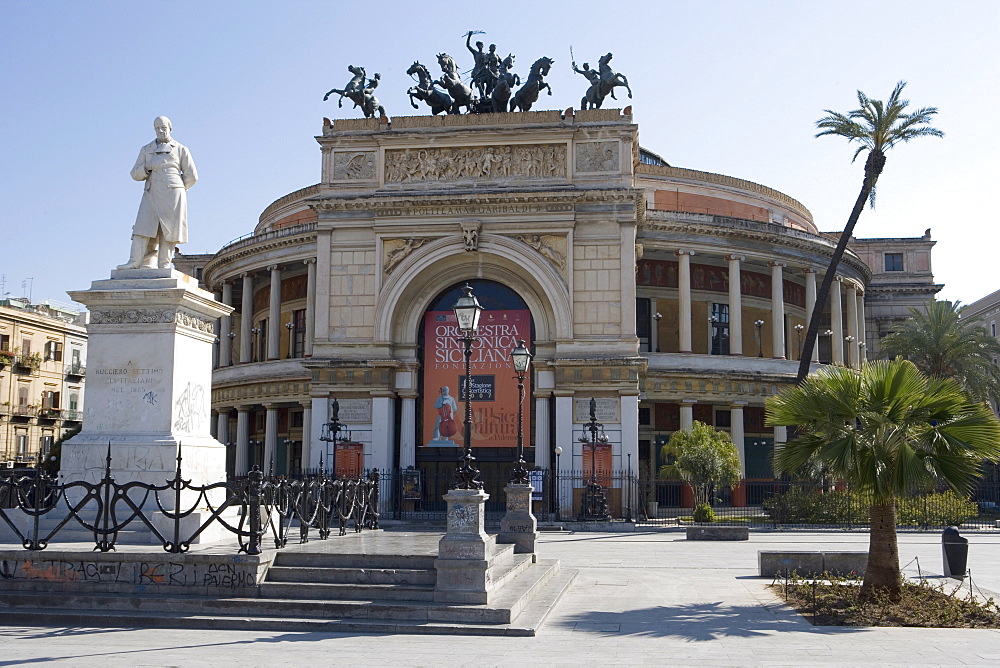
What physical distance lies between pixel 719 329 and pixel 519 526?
117 feet

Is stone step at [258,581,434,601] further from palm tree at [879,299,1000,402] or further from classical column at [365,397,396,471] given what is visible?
palm tree at [879,299,1000,402]

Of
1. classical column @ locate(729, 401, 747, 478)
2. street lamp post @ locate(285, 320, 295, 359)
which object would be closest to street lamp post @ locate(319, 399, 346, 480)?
street lamp post @ locate(285, 320, 295, 359)

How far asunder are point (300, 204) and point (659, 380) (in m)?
24.9

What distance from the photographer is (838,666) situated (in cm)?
1012

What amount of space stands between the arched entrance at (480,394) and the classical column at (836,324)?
22463 millimetres

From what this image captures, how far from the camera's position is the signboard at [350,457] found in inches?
1558

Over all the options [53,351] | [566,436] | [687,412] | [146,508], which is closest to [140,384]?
[146,508]

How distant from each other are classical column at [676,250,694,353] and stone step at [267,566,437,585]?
36.9 meters

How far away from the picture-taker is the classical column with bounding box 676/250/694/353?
48938 millimetres

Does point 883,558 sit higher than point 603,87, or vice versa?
point 603,87

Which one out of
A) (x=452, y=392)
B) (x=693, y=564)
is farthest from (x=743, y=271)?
(x=693, y=564)

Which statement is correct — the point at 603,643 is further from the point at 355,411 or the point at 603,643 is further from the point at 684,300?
the point at 684,300

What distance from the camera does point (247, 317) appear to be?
55.0 meters

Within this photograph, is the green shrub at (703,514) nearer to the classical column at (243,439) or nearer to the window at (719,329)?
the window at (719,329)
